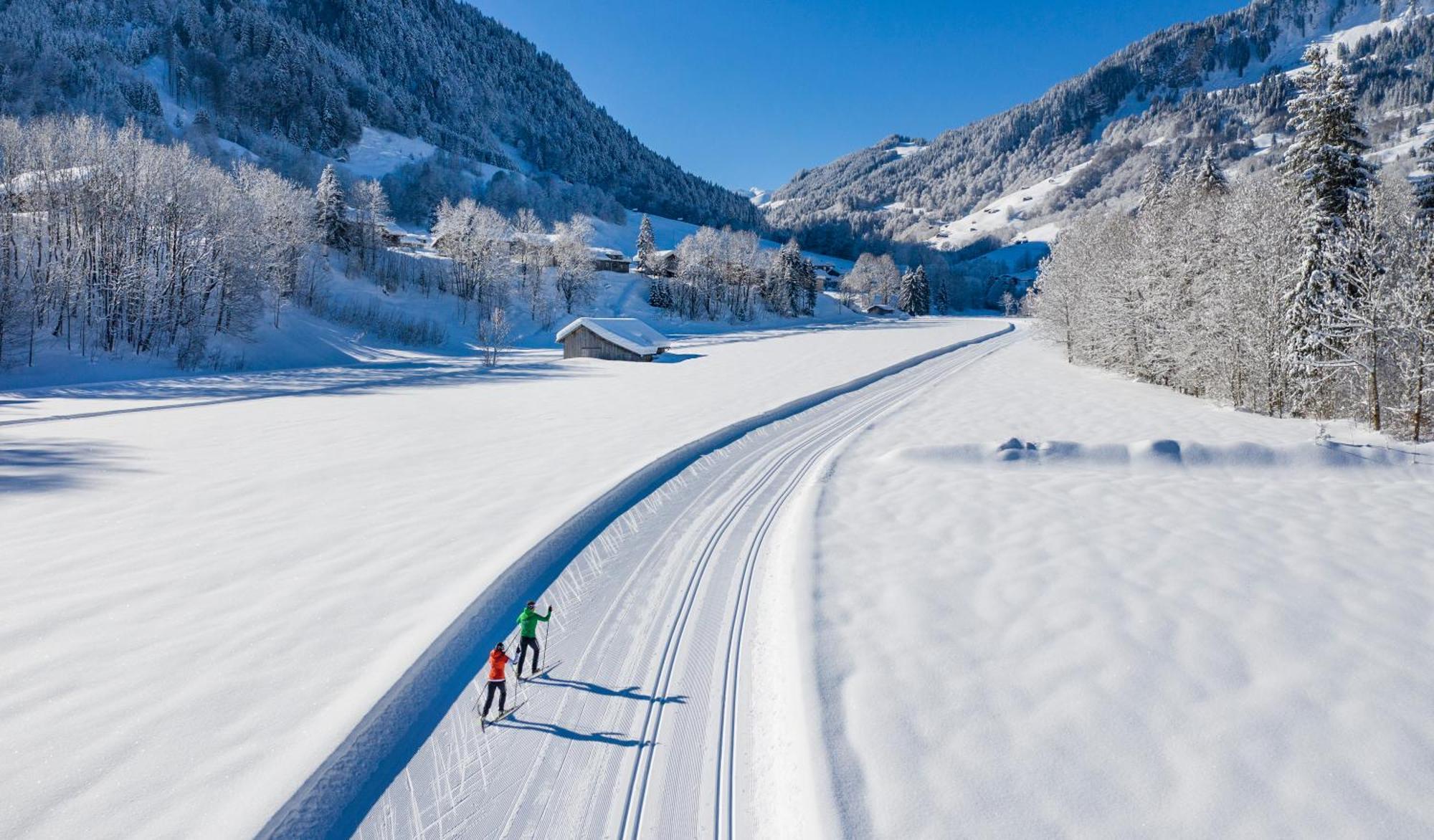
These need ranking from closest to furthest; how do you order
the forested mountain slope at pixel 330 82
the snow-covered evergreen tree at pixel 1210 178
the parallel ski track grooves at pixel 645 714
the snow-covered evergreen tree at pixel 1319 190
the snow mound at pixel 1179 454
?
1. the parallel ski track grooves at pixel 645 714
2. the snow mound at pixel 1179 454
3. the snow-covered evergreen tree at pixel 1319 190
4. the snow-covered evergreen tree at pixel 1210 178
5. the forested mountain slope at pixel 330 82

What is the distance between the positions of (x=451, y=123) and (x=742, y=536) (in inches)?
7235

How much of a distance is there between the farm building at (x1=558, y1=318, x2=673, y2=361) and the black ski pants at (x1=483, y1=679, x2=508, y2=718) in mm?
36886

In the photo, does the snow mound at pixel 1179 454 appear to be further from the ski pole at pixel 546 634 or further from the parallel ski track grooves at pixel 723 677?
the ski pole at pixel 546 634

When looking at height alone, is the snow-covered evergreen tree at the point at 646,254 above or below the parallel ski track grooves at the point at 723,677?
above

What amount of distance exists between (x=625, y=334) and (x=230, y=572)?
36.9 m

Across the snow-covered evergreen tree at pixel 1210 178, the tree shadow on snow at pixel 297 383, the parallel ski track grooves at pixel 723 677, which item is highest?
the snow-covered evergreen tree at pixel 1210 178

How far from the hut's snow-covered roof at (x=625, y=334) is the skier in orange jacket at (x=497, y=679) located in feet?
121

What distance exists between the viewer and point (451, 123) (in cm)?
15525

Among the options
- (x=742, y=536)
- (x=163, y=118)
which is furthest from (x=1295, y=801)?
(x=163, y=118)

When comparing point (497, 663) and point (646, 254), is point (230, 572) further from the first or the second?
point (646, 254)

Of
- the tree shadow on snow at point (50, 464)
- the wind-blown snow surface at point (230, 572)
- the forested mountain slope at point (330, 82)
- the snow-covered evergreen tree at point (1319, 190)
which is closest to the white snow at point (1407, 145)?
the forested mountain slope at point (330, 82)

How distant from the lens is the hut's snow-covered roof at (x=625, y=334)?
136 ft

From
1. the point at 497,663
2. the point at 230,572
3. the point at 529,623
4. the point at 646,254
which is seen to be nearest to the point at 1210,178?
the point at 529,623

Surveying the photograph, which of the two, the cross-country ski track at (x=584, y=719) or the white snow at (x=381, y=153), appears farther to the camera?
the white snow at (x=381, y=153)
